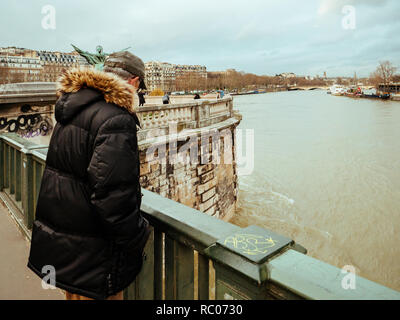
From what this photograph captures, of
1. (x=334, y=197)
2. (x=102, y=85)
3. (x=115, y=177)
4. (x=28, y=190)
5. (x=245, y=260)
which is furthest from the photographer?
(x=334, y=197)

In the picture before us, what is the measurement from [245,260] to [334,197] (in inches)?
582

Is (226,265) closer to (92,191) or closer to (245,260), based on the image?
(245,260)

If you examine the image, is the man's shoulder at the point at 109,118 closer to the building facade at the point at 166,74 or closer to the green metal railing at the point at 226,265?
the green metal railing at the point at 226,265

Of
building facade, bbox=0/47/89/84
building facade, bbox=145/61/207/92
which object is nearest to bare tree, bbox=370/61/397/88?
building facade, bbox=145/61/207/92

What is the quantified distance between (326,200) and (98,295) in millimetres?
14339

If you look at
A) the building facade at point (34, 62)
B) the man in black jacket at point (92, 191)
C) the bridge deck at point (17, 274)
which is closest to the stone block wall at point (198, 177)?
the bridge deck at point (17, 274)

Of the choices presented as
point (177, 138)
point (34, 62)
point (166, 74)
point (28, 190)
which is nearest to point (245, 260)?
point (28, 190)

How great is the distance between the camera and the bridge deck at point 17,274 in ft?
7.98

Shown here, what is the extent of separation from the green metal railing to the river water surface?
8895 mm

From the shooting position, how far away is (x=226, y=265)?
1.19 metres

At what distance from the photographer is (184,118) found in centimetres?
829
